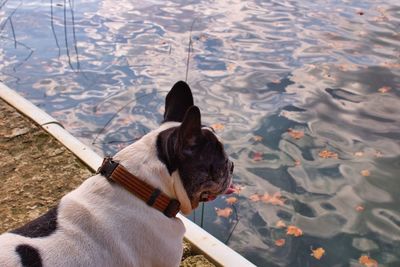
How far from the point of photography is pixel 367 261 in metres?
4.82

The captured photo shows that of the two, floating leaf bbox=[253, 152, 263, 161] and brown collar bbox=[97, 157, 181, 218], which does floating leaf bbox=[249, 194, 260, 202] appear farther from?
brown collar bbox=[97, 157, 181, 218]

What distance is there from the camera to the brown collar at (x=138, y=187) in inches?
109

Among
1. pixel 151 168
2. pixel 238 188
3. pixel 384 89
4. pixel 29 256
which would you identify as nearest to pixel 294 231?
pixel 238 188

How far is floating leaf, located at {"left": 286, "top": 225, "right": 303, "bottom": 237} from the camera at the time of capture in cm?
517

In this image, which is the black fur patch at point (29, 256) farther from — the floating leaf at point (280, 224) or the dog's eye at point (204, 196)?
the floating leaf at point (280, 224)

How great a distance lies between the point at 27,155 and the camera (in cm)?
482

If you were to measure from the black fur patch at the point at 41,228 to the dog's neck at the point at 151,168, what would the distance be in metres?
0.50

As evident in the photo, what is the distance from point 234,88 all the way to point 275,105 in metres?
0.88

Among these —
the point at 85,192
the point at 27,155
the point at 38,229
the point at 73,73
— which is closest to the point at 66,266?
the point at 38,229

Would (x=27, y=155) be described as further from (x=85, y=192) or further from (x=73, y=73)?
(x=73, y=73)

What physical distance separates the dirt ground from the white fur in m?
0.93

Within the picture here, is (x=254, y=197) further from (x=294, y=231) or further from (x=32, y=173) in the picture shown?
(x=32, y=173)

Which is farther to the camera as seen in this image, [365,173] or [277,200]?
[365,173]

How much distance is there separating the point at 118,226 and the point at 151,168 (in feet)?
1.22
